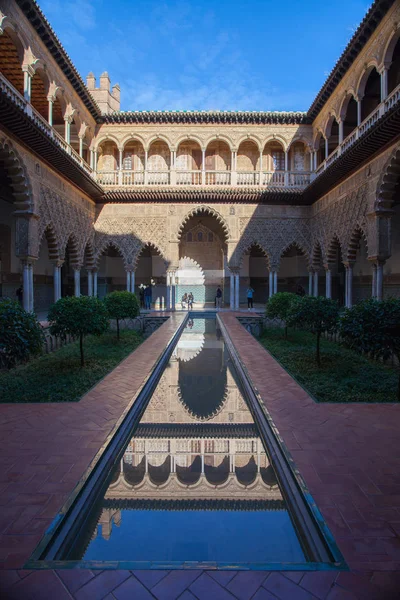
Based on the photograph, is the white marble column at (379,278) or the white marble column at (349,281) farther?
the white marble column at (349,281)

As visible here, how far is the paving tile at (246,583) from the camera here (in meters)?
1.92

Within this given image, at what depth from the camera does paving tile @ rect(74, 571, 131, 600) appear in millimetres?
1898

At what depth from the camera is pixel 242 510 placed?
2.84 m

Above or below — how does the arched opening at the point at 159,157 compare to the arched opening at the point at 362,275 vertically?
above

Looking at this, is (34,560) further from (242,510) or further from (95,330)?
(95,330)

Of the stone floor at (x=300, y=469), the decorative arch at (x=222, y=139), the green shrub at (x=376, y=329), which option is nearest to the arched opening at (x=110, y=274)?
the decorative arch at (x=222, y=139)

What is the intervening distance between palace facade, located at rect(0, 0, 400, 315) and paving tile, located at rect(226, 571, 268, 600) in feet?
32.7

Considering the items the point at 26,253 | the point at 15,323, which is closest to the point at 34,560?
the point at 15,323

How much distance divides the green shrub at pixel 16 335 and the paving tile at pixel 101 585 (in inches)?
136

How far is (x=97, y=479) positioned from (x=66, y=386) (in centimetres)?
318

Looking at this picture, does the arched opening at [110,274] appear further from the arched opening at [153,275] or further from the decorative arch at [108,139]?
the decorative arch at [108,139]

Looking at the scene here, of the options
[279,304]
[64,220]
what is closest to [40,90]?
[64,220]

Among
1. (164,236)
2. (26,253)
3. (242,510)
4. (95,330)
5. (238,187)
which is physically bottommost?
(242,510)

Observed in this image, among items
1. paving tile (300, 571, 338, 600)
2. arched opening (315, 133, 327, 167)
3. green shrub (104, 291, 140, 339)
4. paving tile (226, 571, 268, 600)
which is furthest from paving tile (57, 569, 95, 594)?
arched opening (315, 133, 327, 167)
